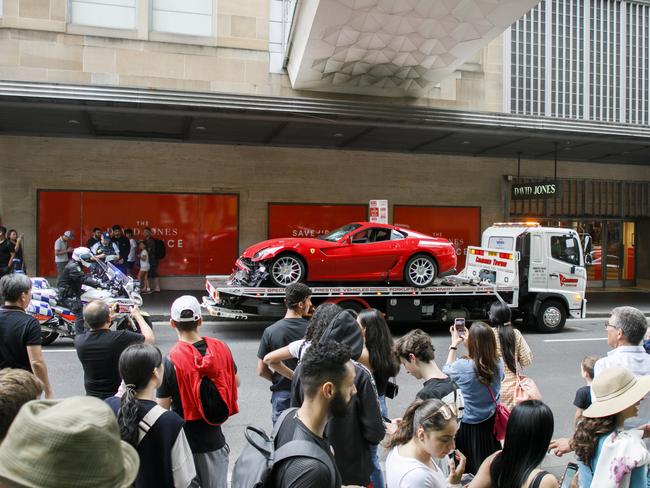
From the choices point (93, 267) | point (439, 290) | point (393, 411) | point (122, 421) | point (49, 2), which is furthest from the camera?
point (49, 2)

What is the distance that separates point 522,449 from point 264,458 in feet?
4.44

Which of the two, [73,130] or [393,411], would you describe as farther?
[73,130]

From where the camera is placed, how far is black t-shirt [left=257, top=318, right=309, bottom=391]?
15.1 feet

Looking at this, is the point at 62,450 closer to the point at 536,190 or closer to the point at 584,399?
the point at 584,399

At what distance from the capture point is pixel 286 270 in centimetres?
1162

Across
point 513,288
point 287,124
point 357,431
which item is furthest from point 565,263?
point 357,431

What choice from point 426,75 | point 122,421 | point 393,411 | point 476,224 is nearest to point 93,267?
point 393,411

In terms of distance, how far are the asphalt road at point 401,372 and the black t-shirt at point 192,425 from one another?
212 centimetres

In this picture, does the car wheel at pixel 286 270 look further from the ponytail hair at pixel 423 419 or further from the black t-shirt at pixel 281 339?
the ponytail hair at pixel 423 419

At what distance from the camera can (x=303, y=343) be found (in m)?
4.10

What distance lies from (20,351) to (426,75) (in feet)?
43.6

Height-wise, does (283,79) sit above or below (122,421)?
above

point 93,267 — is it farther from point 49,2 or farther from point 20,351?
point 49,2

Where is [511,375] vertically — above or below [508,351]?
below
